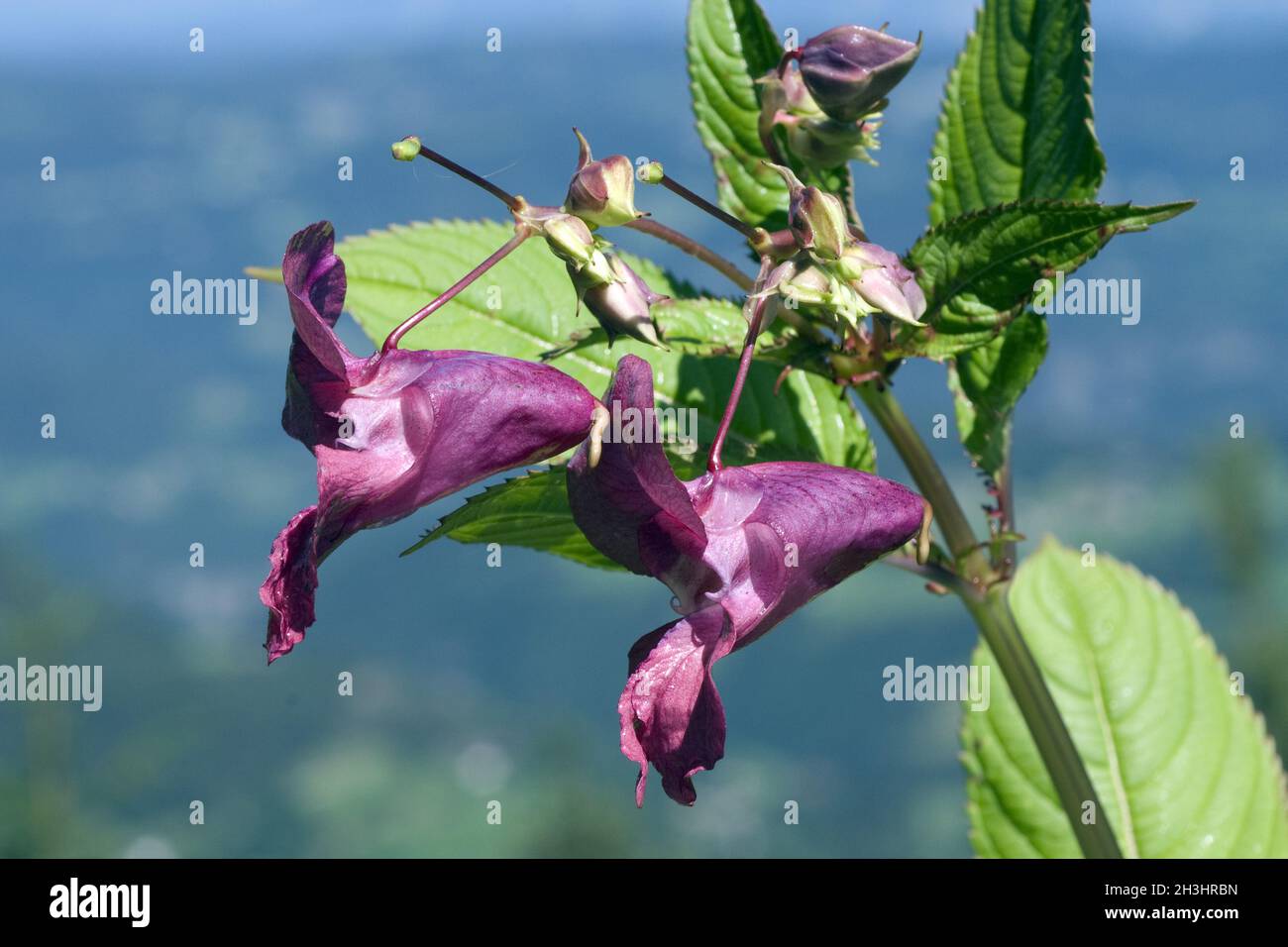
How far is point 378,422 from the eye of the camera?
471mm

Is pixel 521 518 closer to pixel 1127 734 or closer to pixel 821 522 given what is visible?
pixel 821 522

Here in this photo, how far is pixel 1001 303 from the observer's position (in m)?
0.57

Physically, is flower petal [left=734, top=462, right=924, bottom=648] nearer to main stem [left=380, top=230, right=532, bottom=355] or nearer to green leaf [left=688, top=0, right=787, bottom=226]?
main stem [left=380, top=230, right=532, bottom=355]

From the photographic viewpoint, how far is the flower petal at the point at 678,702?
1.49ft

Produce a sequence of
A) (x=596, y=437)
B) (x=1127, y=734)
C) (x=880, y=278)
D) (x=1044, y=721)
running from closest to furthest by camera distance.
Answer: (x=596, y=437) < (x=880, y=278) < (x=1044, y=721) < (x=1127, y=734)

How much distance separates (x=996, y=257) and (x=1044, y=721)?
0.80ft

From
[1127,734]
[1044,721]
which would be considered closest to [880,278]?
[1044,721]

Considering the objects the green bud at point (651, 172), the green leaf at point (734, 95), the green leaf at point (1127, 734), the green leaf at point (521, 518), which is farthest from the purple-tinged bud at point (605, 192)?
the green leaf at point (1127, 734)

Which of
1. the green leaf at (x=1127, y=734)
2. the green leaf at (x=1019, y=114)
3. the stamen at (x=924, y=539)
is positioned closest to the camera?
the stamen at (x=924, y=539)

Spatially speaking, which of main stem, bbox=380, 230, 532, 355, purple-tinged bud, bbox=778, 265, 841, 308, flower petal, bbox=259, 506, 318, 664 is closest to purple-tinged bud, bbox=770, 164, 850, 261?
purple-tinged bud, bbox=778, 265, 841, 308

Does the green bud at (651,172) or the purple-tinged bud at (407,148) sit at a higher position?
the purple-tinged bud at (407,148)

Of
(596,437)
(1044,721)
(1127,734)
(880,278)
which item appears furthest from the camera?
(1127,734)

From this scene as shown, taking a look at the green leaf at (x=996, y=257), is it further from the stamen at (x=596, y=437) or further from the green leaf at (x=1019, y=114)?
the stamen at (x=596, y=437)

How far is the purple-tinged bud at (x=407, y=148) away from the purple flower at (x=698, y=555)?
0.14 metres
